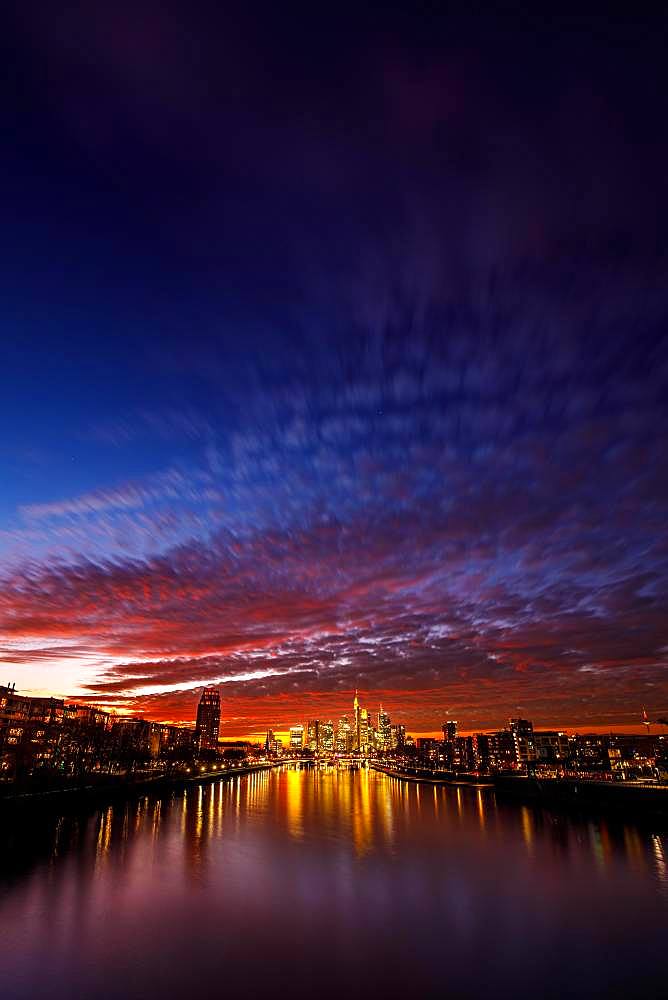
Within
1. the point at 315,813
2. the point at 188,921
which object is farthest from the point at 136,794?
the point at 188,921

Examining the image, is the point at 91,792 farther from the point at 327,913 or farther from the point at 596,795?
the point at 596,795

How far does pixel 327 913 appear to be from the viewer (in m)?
34.4

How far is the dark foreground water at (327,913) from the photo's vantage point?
23.9 meters

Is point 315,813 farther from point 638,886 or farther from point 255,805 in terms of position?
point 638,886

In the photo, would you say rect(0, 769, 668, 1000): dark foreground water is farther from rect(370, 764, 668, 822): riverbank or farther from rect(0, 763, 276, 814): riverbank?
rect(370, 764, 668, 822): riverbank

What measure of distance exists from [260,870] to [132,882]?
35.3ft

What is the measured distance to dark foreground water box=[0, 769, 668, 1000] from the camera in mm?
23938

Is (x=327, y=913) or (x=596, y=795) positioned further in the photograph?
(x=596, y=795)

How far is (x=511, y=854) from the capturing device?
5484 centimetres

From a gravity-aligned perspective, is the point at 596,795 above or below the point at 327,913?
below

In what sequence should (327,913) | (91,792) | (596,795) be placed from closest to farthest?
(327,913), (91,792), (596,795)

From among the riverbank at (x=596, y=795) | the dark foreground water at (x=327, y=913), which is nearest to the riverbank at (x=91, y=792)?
the dark foreground water at (x=327, y=913)

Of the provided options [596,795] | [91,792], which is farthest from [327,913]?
[596,795]

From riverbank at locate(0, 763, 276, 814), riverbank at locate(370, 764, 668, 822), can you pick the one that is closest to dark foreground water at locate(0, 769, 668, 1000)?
riverbank at locate(0, 763, 276, 814)
